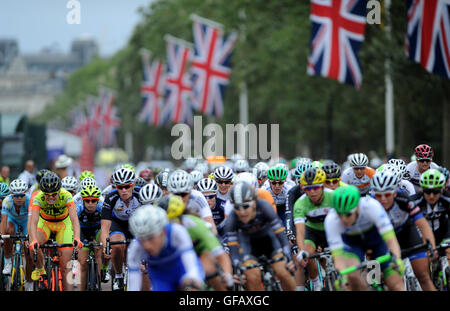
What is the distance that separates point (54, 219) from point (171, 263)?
488cm

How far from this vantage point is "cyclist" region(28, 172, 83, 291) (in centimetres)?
1168

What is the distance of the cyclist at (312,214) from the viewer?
10.6m

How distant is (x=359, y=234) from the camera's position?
923 centimetres

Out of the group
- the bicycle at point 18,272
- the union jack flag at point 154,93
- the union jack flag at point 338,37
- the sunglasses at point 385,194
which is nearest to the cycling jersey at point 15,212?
the bicycle at point 18,272

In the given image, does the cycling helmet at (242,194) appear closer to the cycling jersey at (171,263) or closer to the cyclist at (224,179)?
the cycling jersey at (171,263)

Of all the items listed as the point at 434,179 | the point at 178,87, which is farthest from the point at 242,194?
the point at 178,87

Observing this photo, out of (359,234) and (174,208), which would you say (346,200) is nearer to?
(359,234)

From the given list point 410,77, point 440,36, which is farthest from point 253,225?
point 410,77

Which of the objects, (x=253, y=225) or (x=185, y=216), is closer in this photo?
(x=185, y=216)

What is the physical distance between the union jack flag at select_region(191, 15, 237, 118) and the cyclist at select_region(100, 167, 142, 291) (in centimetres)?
2403

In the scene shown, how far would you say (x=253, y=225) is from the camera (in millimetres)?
9844
